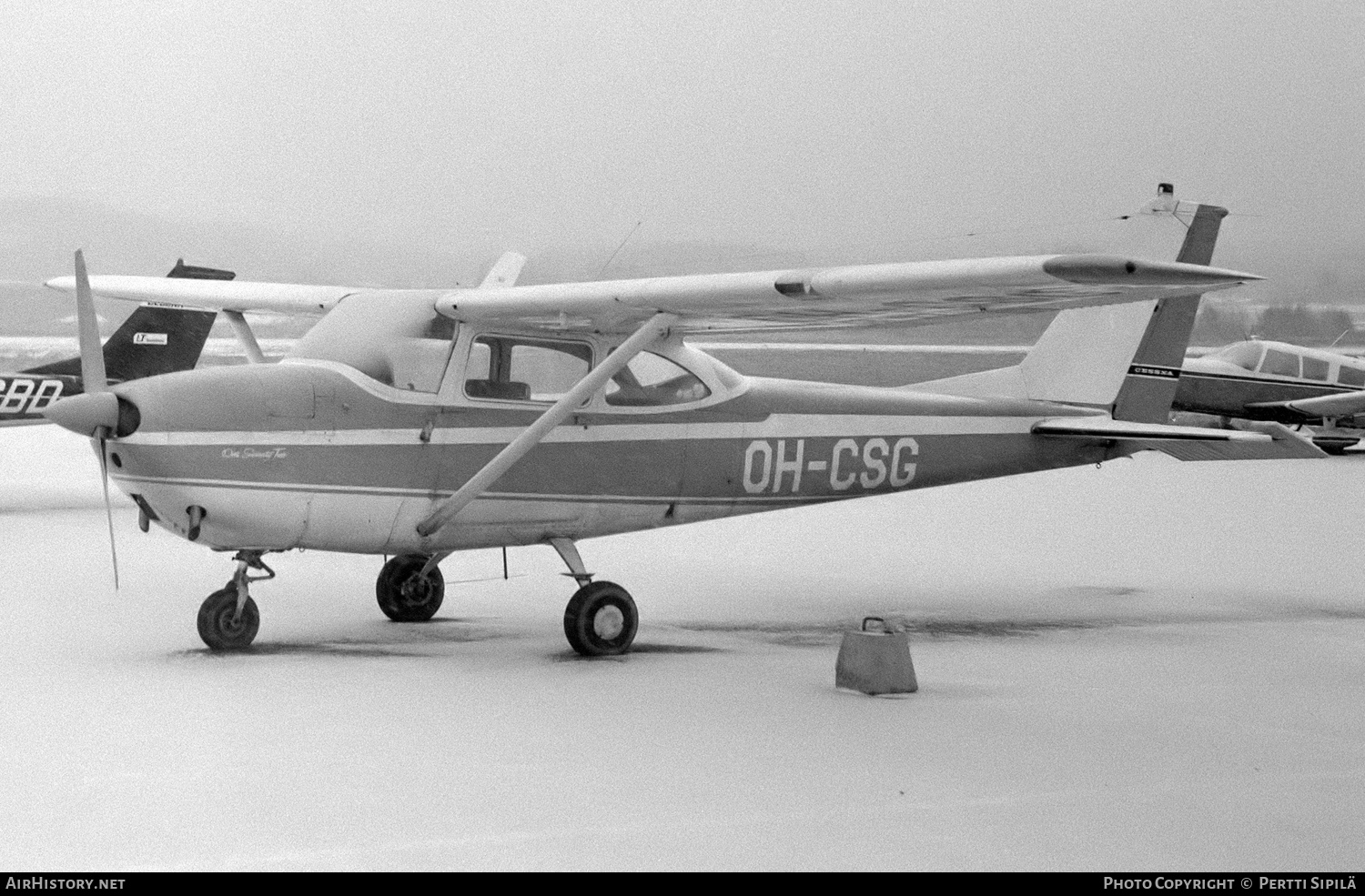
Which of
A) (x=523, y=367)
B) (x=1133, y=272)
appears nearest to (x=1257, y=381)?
(x=523, y=367)

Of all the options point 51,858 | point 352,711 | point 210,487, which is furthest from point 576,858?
point 210,487

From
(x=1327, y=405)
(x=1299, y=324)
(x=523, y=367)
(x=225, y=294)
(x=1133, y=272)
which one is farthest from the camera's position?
(x=1299, y=324)

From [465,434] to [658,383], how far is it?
118cm

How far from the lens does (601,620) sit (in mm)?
7863

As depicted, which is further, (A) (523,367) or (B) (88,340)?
(A) (523,367)

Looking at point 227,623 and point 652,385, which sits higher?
point 652,385

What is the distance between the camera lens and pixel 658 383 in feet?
28.1

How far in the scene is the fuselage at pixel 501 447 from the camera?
7.18 metres

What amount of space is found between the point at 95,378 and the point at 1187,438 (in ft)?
19.6

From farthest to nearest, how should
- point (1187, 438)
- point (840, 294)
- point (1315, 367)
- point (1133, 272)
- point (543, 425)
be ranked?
point (1315, 367) < point (1187, 438) < point (543, 425) < point (840, 294) < point (1133, 272)

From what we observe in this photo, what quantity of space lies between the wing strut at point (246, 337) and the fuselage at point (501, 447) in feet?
6.64

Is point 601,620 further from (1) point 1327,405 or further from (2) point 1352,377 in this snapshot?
(2) point 1352,377

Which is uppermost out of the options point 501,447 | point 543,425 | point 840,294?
point 840,294
